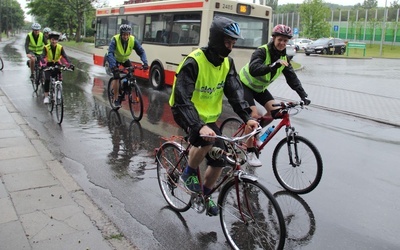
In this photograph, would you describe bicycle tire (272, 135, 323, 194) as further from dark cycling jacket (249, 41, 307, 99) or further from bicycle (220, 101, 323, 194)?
dark cycling jacket (249, 41, 307, 99)

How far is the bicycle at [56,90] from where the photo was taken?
8.41m

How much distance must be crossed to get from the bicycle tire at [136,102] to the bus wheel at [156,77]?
14.4 feet

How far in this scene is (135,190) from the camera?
5043mm

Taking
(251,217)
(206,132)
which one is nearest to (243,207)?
(251,217)

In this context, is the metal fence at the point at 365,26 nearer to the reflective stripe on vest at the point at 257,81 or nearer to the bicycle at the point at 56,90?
the bicycle at the point at 56,90

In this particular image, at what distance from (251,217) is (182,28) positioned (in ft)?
31.6

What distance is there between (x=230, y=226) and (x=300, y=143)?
1.88 metres

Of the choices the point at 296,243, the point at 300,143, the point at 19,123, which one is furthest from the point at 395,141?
the point at 19,123

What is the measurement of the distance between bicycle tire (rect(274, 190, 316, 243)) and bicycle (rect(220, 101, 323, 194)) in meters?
0.20

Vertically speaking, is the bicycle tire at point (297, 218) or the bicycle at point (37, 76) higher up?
the bicycle at point (37, 76)

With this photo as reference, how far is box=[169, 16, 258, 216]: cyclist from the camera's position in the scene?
344cm

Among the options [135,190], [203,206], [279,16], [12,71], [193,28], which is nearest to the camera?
[203,206]

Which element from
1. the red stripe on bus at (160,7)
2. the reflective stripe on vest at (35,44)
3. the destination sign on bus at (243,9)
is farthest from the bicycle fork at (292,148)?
the reflective stripe on vest at (35,44)

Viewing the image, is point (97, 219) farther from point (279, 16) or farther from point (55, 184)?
point (279, 16)
